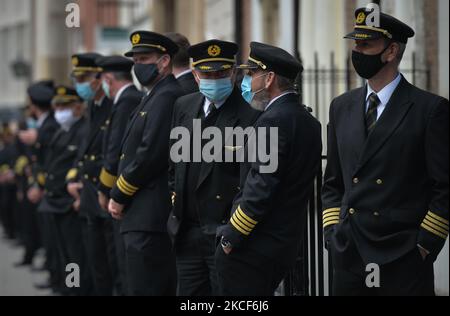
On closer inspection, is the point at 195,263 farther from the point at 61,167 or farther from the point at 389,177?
the point at 61,167

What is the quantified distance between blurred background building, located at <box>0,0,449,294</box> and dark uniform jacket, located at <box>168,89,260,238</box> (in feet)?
5.03

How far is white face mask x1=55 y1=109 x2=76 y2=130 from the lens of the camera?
42.3 ft

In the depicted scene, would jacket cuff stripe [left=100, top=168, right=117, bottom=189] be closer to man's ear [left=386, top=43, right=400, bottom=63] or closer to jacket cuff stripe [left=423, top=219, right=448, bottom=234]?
man's ear [left=386, top=43, right=400, bottom=63]

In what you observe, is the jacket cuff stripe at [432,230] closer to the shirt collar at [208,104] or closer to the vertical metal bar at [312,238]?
the vertical metal bar at [312,238]

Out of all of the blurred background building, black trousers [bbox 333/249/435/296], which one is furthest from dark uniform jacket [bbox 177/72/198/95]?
black trousers [bbox 333/249/435/296]

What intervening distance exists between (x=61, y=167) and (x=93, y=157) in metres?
1.81

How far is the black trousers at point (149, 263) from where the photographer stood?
8742 mm

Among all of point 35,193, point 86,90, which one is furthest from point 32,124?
point 86,90

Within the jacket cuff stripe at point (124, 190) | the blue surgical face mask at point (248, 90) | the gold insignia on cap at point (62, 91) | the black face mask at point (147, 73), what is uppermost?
the black face mask at point (147, 73)

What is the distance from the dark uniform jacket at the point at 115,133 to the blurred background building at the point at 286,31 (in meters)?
1.71

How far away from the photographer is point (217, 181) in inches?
295

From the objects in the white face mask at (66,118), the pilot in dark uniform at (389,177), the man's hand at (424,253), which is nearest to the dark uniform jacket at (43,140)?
the white face mask at (66,118)

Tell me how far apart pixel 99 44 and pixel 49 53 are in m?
26.2
